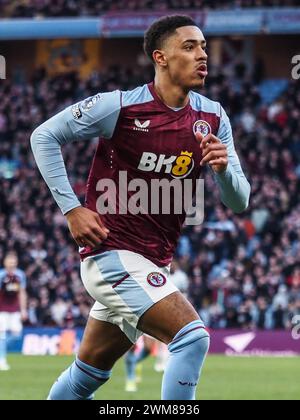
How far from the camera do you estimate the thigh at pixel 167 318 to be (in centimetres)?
671

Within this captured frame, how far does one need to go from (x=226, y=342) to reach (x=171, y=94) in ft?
56.3

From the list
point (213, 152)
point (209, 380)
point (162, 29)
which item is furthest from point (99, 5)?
point (213, 152)

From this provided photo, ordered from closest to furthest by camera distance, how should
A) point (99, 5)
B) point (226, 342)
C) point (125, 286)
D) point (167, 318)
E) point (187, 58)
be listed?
point (167, 318)
point (125, 286)
point (187, 58)
point (226, 342)
point (99, 5)

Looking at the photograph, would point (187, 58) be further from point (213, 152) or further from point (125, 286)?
point (125, 286)

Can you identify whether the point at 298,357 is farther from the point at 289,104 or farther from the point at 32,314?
the point at 289,104

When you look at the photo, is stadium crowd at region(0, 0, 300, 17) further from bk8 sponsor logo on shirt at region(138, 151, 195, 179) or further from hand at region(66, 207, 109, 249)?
hand at region(66, 207, 109, 249)

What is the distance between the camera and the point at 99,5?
33625 mm

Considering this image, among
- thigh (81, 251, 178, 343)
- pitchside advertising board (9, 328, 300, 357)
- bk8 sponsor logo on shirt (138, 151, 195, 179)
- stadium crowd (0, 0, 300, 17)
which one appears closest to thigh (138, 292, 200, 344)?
thigh (81, 251, 178, 343)

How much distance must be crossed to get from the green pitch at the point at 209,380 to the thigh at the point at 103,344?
537 cm

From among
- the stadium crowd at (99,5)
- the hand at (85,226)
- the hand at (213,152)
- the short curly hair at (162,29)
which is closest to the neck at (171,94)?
the short curly hair at (162,29)

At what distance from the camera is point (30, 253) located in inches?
1029

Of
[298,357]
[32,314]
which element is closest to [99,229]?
[298,357]

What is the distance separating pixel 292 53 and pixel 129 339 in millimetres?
28299

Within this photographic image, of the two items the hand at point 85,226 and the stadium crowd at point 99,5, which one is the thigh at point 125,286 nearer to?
the hand at point 85,226
